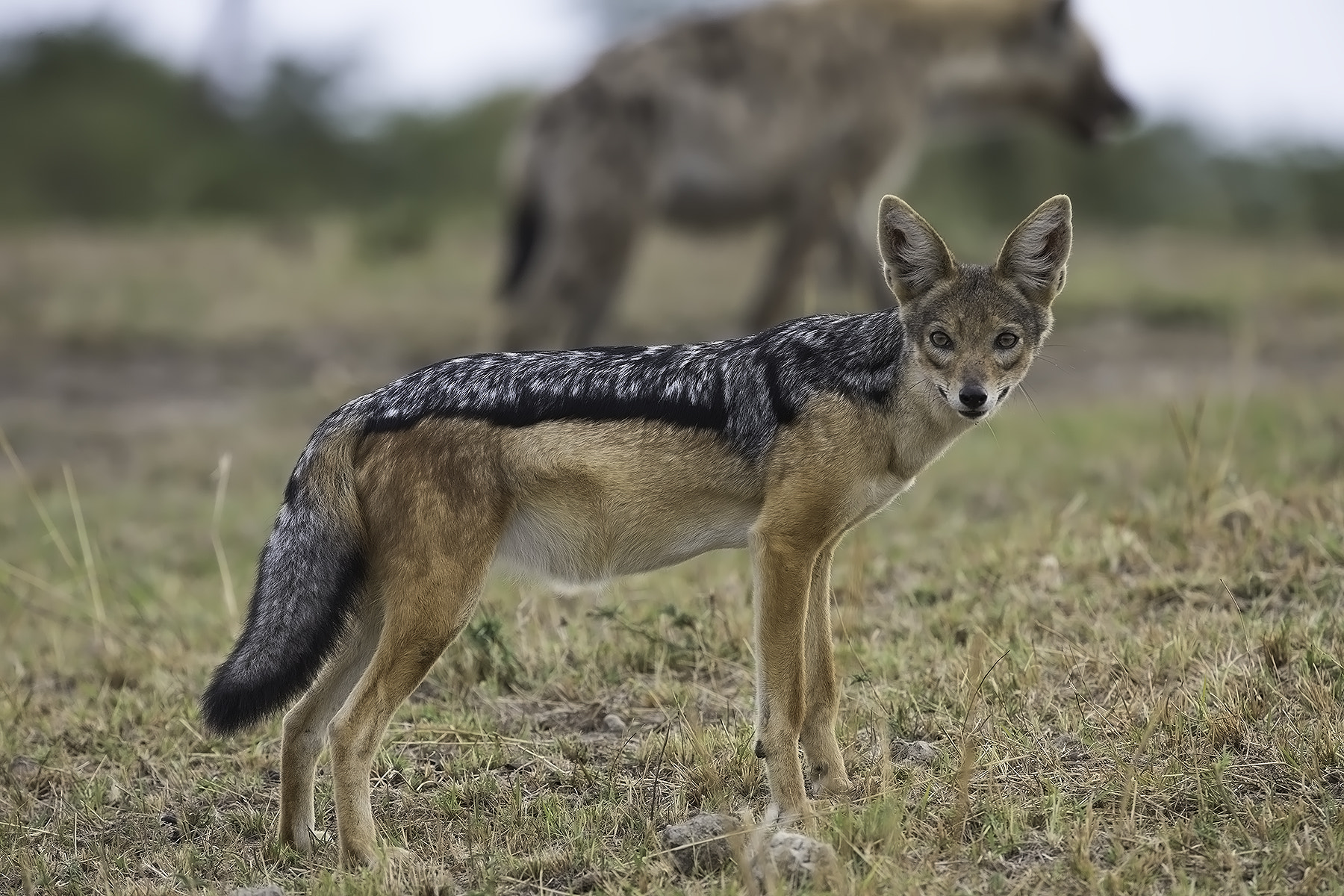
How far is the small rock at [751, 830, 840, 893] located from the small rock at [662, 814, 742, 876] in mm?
111

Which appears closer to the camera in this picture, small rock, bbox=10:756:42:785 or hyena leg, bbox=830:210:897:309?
small rock, bbox=10:756:42:785

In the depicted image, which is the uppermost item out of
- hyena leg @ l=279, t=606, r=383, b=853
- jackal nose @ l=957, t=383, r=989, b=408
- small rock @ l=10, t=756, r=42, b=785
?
jackal nose @ l=957, t=383, r=989, b=408

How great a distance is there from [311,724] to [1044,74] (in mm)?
10025

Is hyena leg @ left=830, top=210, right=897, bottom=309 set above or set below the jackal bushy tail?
above

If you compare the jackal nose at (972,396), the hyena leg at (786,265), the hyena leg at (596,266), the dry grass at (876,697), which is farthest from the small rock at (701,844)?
the hyena leg at (786,265)

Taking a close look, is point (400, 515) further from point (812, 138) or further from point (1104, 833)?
point (812, 138)

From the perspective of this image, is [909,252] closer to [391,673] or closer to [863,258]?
[391,673]

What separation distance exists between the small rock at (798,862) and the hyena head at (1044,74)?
9.40 meters

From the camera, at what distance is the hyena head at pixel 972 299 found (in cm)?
447

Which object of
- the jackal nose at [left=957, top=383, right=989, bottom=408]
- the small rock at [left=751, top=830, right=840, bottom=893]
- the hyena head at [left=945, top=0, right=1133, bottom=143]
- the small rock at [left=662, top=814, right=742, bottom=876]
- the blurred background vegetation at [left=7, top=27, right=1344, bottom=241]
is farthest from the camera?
the blurred background vegetation at [left=7, top=27, right=1344, bottom=241]

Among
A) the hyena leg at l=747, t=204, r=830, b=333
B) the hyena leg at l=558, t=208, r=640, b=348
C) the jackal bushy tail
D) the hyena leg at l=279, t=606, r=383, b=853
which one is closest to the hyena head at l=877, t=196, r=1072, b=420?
the jackal bushy tail

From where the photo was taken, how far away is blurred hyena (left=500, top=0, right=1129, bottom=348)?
420 inches

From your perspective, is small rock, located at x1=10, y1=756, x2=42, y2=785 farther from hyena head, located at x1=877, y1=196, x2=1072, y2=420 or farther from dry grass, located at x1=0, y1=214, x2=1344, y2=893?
hyena head, located at x1=877, y1=196, x2=1072, y2=420

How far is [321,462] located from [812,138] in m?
7.69
